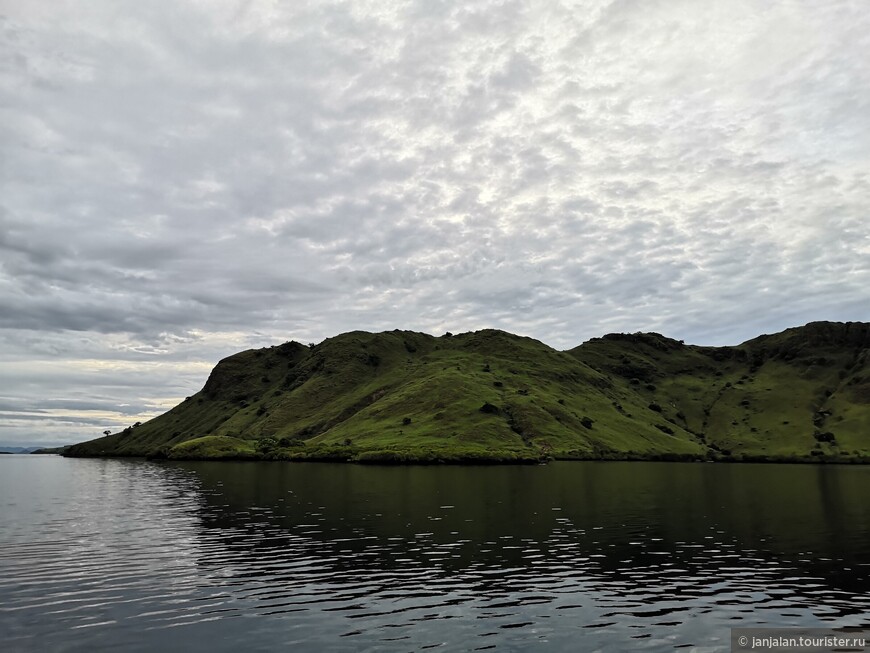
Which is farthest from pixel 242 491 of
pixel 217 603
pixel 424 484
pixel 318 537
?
pixel 217 603

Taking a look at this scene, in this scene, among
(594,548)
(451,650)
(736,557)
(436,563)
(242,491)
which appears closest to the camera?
(451,650)

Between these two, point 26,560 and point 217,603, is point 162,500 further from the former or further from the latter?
point 217,603

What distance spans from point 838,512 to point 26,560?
10052 cm

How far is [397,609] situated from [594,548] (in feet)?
90.2

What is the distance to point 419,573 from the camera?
149 ft

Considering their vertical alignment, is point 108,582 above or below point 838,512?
above

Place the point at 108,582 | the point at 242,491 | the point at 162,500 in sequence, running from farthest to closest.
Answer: the point at 242,491 < the point at 162,500 < the point at 108,582

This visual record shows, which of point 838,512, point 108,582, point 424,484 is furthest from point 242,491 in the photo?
point 838,512

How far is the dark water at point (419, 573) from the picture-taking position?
3167 centimetres

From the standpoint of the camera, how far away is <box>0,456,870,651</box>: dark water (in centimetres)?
3167

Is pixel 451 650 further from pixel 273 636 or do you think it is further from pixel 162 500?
pixel 162 500

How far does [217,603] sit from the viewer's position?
121 ft

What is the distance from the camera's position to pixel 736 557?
52.6 metres

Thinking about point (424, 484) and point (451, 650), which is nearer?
point (451, 650)
